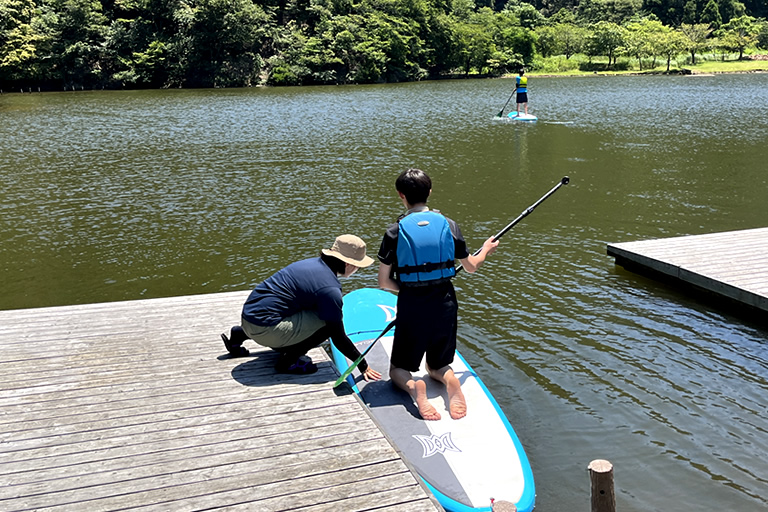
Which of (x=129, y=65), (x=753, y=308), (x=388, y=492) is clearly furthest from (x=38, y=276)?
(x=129, y=65)

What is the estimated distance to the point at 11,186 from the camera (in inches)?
700

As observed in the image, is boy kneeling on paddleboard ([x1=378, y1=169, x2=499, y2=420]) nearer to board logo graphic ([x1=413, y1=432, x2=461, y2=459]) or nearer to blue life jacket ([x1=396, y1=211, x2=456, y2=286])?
blue life jacket ([x1=396, y1=211, x2=456, y2=286])

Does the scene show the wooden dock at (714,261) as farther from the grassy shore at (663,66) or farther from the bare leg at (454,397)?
the grassy shore at (663,66)

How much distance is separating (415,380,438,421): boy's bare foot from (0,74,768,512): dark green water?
3.92ft

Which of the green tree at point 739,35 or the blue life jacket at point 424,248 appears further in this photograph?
the green tree at point 739,35

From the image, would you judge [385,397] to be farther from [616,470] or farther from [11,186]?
[11,186]

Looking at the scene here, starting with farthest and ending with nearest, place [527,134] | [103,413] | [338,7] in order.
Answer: [338,7] → [527,134] → [103,413]

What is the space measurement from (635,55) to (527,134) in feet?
203

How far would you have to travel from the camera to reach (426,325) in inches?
204

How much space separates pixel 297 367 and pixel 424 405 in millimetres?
1248

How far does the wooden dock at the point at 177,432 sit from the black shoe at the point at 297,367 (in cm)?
10

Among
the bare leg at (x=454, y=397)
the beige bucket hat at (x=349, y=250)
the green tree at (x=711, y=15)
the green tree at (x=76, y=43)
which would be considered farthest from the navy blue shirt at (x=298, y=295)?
the green tree at (x=711, y=15)

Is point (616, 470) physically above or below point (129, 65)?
below

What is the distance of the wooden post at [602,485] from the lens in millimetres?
3547
